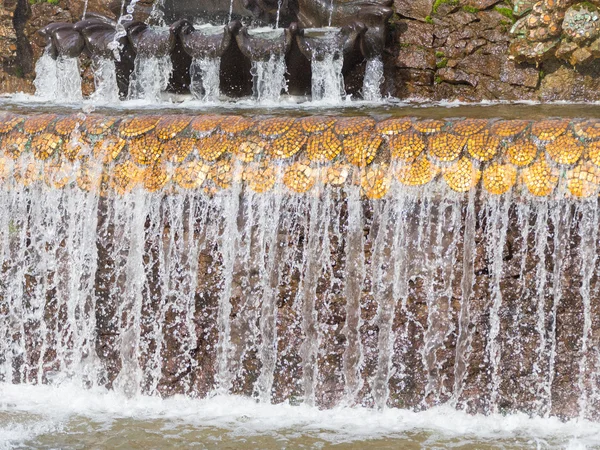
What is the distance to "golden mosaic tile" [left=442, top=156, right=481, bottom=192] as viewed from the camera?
5137 millimetres

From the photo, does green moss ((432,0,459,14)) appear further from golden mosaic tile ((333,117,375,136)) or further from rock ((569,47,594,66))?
golden mosaic tile ((333,117,375,136))

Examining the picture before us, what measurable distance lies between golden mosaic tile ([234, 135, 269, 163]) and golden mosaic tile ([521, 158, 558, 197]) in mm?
1401

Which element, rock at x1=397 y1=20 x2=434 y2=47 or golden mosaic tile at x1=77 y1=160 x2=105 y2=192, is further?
rock at x1=397 y1=20 x2=434 y2=47

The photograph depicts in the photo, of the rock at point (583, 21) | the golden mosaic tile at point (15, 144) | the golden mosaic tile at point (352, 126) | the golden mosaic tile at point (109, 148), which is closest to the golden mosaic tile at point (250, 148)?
the golden mosaic tile at point (352, 126)

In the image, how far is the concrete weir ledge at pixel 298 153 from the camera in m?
5.06

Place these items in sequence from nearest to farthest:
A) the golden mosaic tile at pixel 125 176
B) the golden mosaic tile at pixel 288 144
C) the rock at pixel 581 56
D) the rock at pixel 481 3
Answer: the golden mosaic tile at pixel 288 144 → the golden mosaic tile at pixel 125 176 → the rock at pixel 581 56 → the rock at pixel 481 3

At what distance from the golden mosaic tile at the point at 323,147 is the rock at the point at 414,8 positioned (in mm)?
3536

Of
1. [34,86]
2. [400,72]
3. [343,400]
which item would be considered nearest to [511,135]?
[343,400]

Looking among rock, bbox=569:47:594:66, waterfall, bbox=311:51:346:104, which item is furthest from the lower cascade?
rock, bbox=569:47:594:66

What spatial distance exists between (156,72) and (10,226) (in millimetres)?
2594

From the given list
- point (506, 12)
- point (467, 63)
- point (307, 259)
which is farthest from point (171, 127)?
point (506, 12)

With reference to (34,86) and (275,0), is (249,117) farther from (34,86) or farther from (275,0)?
(34,86)

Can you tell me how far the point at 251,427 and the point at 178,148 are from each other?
1574mm

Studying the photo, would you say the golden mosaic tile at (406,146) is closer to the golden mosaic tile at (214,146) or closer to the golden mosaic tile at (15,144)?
the golden mosaic tile at (214,146)
